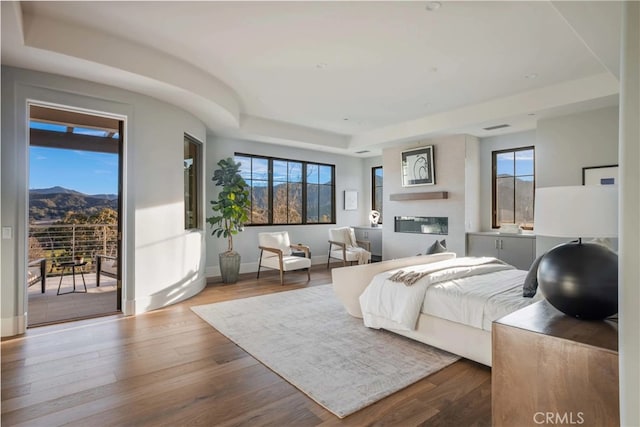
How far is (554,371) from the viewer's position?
1.47 meters

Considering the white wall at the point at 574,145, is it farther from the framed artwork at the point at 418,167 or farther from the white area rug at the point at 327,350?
the white area rug at the point at 327,350

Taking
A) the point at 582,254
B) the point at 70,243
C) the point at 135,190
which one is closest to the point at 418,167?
the point at 135,190

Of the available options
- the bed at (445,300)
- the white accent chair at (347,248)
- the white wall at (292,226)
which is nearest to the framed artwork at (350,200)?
the white wall at (292,226)

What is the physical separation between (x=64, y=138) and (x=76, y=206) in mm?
1163

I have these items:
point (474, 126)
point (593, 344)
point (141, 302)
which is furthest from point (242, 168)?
point (593, 344)

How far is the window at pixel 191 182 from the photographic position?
5137mm

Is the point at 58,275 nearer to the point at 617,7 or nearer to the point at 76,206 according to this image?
the point at 76,206

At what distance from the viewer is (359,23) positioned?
10.0ft

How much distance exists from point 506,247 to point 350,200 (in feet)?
12.9

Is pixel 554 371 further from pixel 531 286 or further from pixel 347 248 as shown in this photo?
pixel 347 248

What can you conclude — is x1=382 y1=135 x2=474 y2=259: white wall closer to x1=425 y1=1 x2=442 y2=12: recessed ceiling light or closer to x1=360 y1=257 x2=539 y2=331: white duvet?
x1=360 y1=257 x2=539 y2=331: white duvet

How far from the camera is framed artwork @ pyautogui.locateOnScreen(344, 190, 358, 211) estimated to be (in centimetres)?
869

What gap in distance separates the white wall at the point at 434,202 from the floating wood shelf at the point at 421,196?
0.33 ft

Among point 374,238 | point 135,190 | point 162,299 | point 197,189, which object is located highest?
point 197,189
